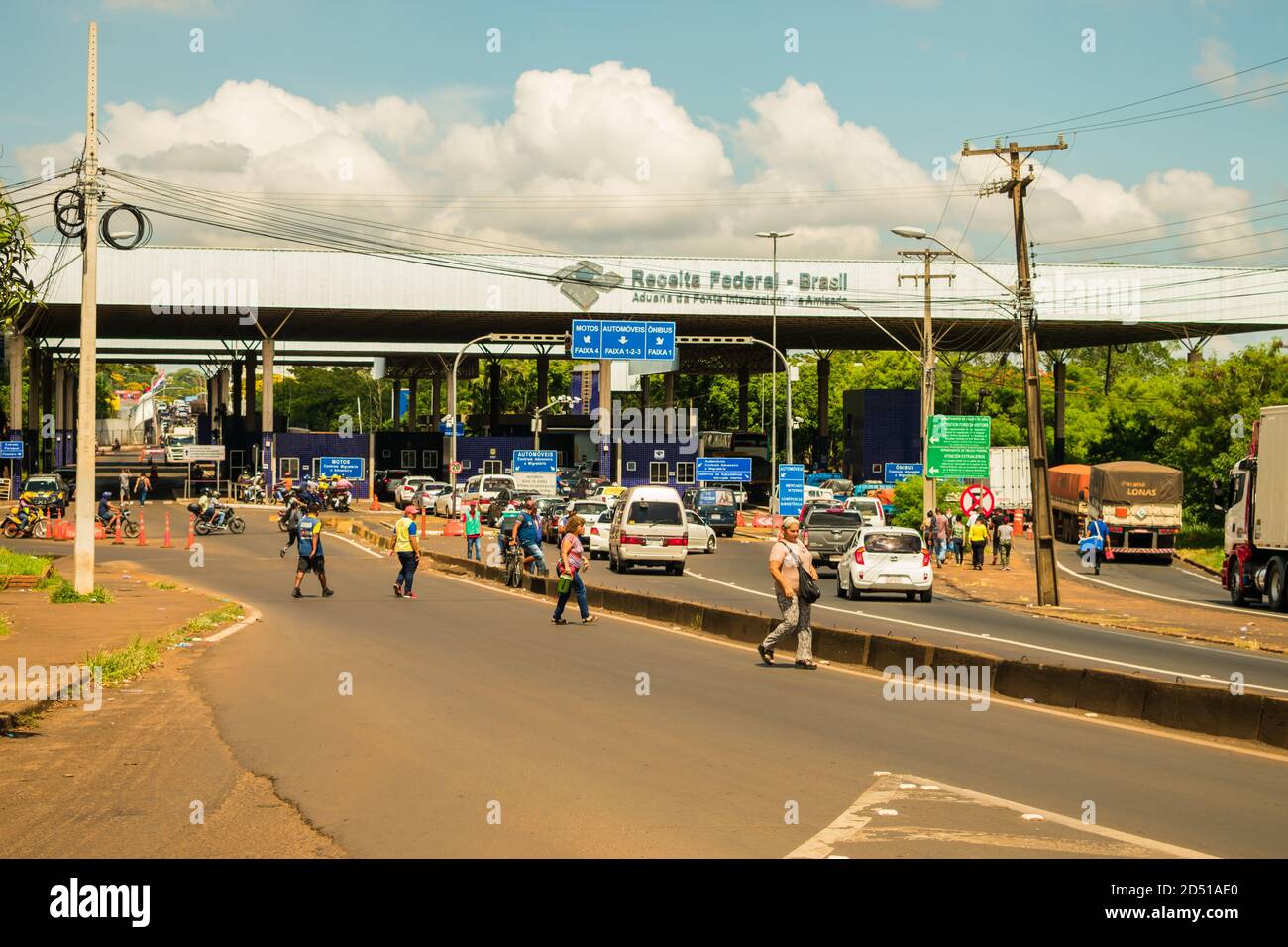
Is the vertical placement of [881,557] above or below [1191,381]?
below

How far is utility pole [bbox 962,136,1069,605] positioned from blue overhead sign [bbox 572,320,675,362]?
31623 millimetres

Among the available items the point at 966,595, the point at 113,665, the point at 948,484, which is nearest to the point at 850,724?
the point at 113,665

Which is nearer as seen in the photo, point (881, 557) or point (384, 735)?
point (384, 735)

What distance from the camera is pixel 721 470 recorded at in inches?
3187

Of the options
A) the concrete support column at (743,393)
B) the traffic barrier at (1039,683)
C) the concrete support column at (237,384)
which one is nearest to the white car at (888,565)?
the traffic barrier at (1039,683)

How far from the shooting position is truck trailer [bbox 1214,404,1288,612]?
33.0 m

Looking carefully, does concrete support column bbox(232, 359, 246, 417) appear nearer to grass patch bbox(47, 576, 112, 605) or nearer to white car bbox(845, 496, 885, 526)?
white car bbox(845, 496, 885, 526)

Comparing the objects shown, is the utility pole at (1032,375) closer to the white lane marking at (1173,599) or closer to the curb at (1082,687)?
the white lane marking at (1173,599)

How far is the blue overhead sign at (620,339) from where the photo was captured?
6391 cm

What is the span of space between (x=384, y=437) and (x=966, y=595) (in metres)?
57.2

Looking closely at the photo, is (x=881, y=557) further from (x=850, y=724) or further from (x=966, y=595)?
(x=850, y=724)

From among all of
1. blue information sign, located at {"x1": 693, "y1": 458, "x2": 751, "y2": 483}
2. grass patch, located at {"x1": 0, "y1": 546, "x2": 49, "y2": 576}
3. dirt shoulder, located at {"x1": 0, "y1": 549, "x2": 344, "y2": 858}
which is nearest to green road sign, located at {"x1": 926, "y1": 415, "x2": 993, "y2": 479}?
grass patch, located at {"x1": 0, "y1": 546, "x2": 49, "y2": 576}

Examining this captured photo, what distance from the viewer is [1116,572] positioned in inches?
1959

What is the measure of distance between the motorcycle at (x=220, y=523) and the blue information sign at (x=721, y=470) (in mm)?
32749
